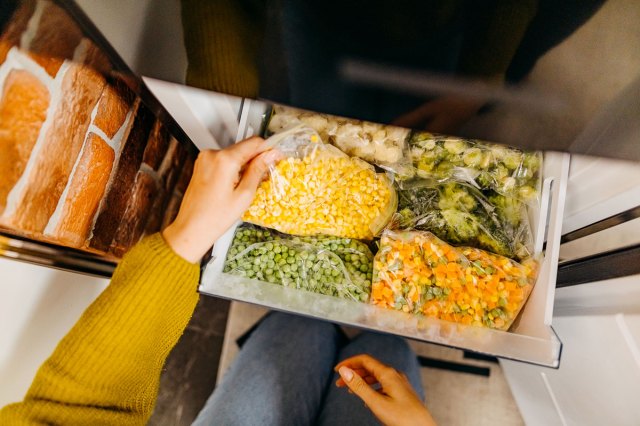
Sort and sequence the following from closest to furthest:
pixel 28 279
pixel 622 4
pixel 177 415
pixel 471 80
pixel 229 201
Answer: pixel 622 4, pixel 471 80, pixel 229 201, pixel 28 279, pixel 177 415

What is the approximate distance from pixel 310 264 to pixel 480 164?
39cm

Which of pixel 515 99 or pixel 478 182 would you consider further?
pixel 478 182

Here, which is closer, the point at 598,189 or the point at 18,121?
the point at 18,121

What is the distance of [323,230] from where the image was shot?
830 millimetres

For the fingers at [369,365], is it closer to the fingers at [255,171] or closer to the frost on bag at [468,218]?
the frost on bag at [468,218]

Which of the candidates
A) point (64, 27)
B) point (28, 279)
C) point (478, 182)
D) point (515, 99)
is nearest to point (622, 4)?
point (515, 99)

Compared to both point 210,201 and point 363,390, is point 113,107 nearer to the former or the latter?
point 210,201

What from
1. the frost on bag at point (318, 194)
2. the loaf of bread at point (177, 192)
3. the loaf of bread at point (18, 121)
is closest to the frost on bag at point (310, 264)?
the frost on bag at point (318, 194)

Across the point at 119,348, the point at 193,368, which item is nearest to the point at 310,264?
the point at 119,348

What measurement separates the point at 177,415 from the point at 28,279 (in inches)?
31.2

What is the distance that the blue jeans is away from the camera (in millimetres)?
1013

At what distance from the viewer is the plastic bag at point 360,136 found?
80 centimetres

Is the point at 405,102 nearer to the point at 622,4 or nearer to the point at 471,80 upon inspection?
the point at 471,80

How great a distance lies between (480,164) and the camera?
789 mm
